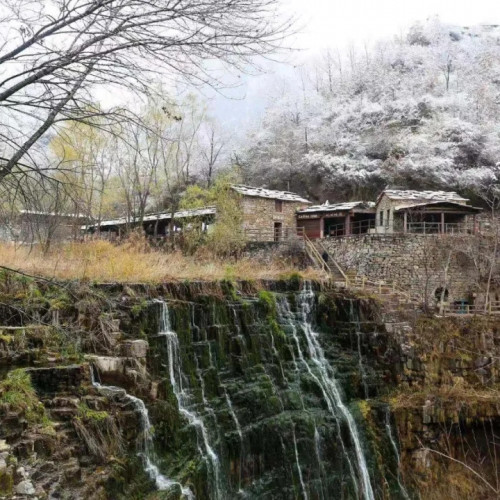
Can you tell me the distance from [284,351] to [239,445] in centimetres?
326

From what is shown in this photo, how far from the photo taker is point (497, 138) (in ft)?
111

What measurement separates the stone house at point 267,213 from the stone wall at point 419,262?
642 centimetres

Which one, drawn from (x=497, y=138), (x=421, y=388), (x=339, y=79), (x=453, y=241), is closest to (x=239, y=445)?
(x=421, y=388)

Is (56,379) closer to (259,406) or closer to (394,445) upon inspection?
(259,406)

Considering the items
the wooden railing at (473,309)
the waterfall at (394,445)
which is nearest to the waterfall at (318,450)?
the waterfall at (394,445)

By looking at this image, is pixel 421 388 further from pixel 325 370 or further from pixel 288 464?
pixel 288 464

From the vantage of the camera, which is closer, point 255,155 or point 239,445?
point 239,445

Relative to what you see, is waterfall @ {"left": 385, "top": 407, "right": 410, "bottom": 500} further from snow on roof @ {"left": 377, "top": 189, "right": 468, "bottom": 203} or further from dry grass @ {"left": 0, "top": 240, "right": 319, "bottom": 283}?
snow on roof @ {"left": 377, "top": 189, "right": 468, "bottom": 203}

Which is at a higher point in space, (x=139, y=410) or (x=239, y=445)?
(x=139, y=410)

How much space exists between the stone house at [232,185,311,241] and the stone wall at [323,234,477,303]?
6.42m

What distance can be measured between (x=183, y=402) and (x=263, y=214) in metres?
18.2

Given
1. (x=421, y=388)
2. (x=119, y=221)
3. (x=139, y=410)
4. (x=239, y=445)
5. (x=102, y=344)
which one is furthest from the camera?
(x=119, y=221)

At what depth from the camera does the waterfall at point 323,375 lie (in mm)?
10734

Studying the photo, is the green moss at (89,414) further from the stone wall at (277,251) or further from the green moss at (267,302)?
the stone wall at (277,251)
